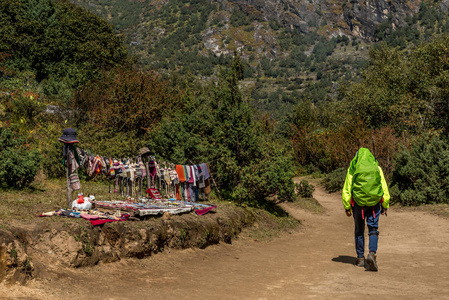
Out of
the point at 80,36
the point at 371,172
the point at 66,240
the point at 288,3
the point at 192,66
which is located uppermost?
the point at 288,3

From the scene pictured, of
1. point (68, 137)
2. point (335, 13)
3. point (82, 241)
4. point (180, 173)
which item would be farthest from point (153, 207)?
point (335, 13)

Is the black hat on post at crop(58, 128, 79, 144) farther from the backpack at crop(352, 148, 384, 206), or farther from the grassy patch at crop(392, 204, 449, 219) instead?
the grassy patch at crop(392, 204, 449, 219)

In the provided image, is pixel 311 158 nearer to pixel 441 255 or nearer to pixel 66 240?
pixel 441 255

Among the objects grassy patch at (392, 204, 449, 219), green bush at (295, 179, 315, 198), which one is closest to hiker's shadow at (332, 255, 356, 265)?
grassy patch at (392, 204, 449, 219)

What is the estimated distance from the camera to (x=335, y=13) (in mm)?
172250

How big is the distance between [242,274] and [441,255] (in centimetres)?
526

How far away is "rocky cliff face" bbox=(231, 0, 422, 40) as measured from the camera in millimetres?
154875

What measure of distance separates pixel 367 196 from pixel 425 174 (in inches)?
517

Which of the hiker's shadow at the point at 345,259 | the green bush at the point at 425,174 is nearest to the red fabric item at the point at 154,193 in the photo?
the hiker's shadow at the point at 345,259

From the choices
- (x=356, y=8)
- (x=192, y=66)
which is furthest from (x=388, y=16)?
(x=192, y=66)

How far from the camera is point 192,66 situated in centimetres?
11744

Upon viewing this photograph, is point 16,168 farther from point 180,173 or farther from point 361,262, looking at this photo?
point 361,262

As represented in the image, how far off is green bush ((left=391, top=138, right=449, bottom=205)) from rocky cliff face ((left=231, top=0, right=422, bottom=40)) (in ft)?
477

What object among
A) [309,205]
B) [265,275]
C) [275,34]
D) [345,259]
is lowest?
[309,205]
